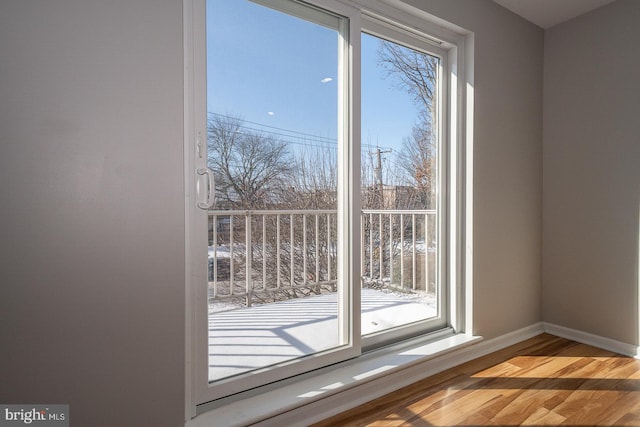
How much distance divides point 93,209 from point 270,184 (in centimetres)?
78

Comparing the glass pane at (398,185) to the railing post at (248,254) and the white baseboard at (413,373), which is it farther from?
the railing post at (248,254)

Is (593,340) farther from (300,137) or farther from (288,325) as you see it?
(300,137)

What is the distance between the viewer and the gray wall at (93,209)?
1102 mm

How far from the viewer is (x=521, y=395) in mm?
1854

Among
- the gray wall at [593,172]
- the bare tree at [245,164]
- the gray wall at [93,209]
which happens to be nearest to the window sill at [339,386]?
the gray wall at [93,209]

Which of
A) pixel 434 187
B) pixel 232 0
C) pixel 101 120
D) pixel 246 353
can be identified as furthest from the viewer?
pixel 434 187

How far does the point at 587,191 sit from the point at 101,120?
2.93 m

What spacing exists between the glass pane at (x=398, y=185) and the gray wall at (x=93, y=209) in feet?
3.81

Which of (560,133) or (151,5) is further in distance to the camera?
(560,133)

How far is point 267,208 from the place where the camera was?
1809 mm

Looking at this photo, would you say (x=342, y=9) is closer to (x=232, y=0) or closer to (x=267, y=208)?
(x=232, y=0)

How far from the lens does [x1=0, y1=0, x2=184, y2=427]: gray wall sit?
1.10 meters

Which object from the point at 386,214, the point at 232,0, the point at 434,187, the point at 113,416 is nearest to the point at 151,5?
the point at 232,0

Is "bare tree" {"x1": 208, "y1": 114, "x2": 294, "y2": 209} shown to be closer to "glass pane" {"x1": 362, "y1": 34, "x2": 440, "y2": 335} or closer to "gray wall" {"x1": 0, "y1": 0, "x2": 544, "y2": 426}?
"gray wall" {"x1": 0, "y1": 0, "x2": 544, "y2": 426}
